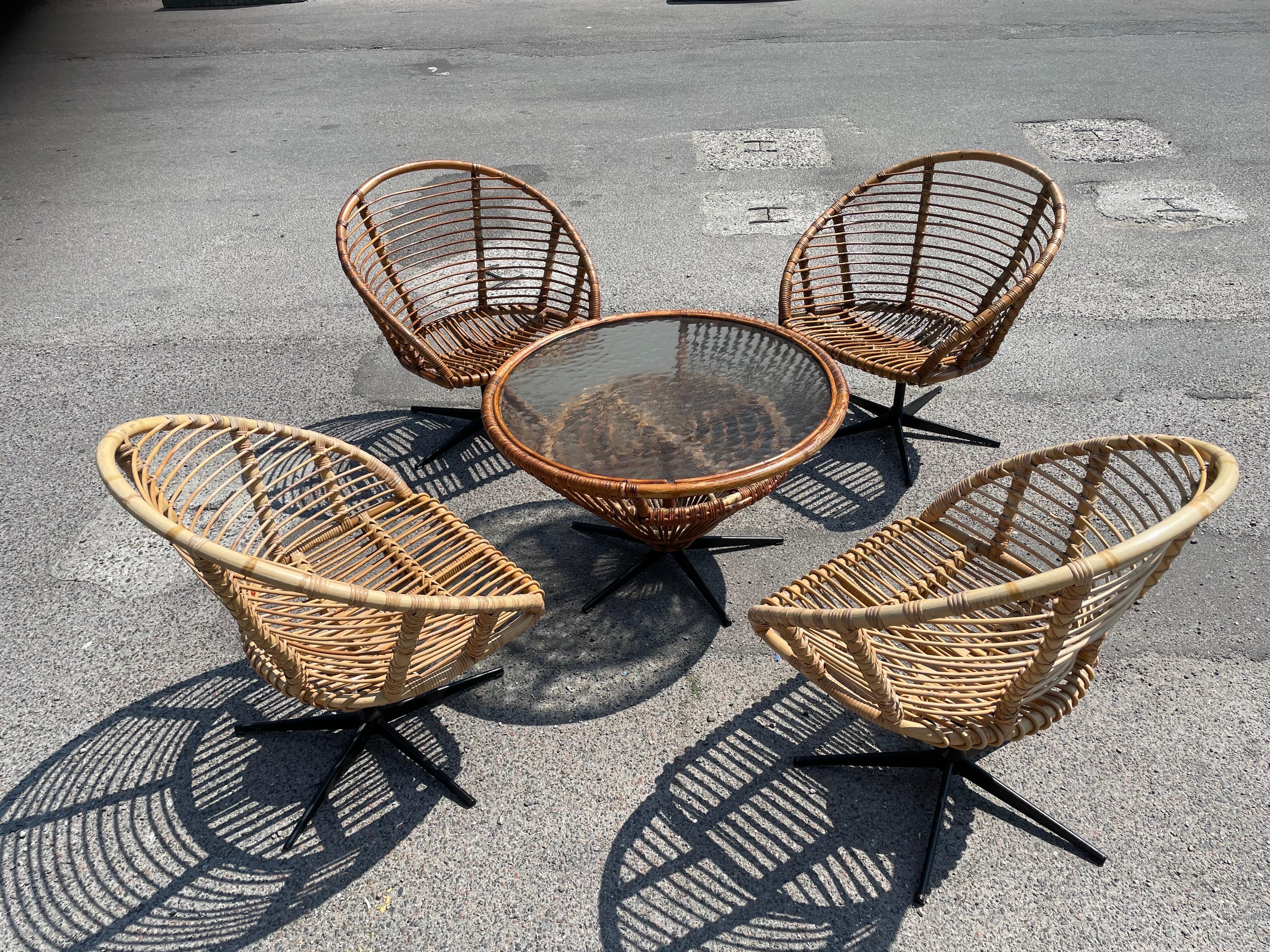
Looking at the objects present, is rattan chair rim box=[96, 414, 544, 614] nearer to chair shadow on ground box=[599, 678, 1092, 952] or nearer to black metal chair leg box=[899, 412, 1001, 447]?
chair shadow on ground box=[599, 678, 1092, 952]

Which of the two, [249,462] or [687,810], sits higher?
[249,462]

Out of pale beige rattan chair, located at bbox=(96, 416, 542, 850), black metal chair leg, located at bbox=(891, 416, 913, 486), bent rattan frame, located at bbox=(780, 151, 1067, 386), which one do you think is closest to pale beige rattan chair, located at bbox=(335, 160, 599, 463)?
pale beige rattan chair, located at bbox=(96, 416, 542, 850)

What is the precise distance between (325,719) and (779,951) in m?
1.40

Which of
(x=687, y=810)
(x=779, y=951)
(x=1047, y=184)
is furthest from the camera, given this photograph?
(x=1047, y=184)

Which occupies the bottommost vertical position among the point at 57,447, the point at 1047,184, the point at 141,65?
the point at 57,447

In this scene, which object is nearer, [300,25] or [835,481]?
[835,481]

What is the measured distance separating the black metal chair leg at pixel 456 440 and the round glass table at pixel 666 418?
69cm

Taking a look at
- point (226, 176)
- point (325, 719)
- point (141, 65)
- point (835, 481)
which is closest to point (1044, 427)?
point (835, 481)

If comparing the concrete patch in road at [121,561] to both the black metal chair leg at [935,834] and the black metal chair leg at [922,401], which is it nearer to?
the black metal chair leg at [935,834]

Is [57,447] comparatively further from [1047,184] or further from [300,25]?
[300,25]

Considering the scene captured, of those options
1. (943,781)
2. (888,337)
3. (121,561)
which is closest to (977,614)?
(943,781)

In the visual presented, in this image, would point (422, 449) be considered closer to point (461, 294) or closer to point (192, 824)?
point (461, 294)

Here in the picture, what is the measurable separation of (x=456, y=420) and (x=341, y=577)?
1.66 metres

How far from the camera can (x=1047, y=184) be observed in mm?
3619
